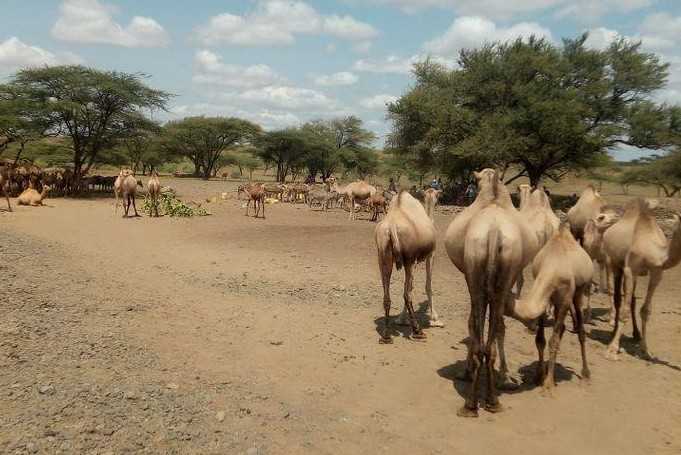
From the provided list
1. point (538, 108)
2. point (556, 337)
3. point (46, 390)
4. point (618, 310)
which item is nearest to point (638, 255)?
point (618, 310)

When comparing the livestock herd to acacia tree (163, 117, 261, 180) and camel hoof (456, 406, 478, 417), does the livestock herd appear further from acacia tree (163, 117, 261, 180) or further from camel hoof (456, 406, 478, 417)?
acacia tree (163, 117, 261, 180)

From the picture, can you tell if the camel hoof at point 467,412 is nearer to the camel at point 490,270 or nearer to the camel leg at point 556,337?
the camel at point 490,270

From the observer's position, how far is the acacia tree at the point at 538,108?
27422 mm

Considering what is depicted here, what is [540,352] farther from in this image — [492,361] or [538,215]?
[538,215]

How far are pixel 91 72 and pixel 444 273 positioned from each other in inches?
1059

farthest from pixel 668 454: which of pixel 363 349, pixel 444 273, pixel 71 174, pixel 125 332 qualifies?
pixel 71 174

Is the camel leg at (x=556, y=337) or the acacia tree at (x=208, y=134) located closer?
the camel leg at (x=556, y=337)

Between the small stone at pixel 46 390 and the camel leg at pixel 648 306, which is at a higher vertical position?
the camel leg at pixel 648 306

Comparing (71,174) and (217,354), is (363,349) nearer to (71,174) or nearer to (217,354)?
(217,354)

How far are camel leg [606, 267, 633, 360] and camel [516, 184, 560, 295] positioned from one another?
47.2 inches

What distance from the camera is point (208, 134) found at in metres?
52.5

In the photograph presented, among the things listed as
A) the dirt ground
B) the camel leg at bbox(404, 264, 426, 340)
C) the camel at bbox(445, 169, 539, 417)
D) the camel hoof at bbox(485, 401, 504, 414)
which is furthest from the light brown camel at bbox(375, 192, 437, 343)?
the camel hoof at bbox(485, 401, 504, 414)

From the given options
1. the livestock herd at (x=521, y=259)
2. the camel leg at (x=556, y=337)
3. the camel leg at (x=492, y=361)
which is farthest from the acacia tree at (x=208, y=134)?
the camel leg at (x=492, y=361)

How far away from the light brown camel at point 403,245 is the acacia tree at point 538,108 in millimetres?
20703
